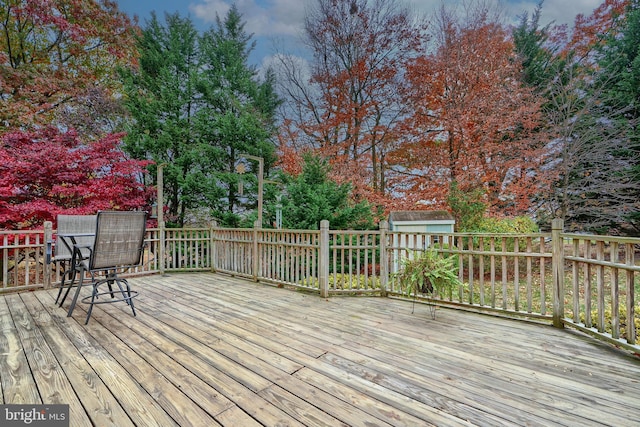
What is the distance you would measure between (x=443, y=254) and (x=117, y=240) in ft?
12.0

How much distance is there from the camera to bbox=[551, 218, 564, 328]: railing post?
2750mm

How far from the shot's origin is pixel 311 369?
1.96m

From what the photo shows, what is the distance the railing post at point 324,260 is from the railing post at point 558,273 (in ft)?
7.97

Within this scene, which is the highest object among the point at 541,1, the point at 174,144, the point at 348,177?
the point at 541,1

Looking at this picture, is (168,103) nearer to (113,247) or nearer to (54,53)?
(54,53)

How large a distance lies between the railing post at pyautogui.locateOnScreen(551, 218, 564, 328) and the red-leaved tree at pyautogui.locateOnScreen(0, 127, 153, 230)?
23.9 feet

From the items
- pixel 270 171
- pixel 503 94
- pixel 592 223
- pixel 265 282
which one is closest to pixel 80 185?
pixel 265 282

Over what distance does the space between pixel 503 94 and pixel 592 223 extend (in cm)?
403

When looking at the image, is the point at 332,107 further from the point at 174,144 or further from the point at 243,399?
the point at 243,399

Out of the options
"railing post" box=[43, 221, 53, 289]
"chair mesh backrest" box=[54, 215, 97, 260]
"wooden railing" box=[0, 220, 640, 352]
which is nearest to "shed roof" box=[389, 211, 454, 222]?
"wooden railing" box=[0, 220, 640, 352]

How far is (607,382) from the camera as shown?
1791 millimetres

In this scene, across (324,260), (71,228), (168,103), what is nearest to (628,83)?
(324,260)

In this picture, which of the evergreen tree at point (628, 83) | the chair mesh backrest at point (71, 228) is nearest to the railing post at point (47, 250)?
the chair mesh backrest at point (71, 228)

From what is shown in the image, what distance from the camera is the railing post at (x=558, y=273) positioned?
108 inches
